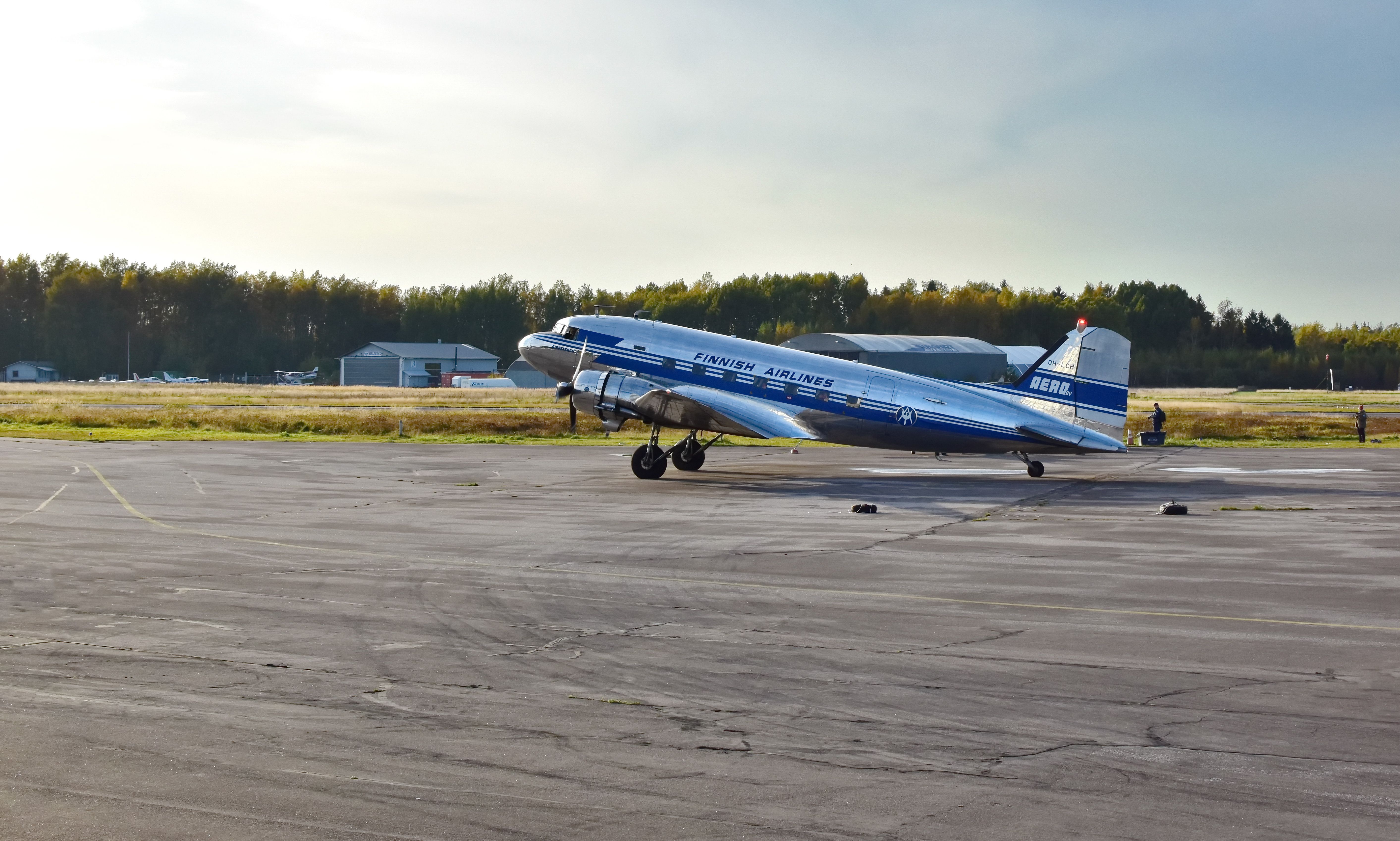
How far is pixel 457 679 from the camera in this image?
10.5 m

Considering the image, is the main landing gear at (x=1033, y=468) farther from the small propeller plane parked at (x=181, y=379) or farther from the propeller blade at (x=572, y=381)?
the small propeller plane parked at (x=181, y=379)

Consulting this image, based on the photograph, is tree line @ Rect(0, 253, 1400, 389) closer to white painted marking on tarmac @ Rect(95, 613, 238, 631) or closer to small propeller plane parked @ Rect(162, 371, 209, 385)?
small propeller plane parked @ Rect(162, 371, 209, 385)

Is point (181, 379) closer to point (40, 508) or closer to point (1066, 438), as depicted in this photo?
point (40, 508)

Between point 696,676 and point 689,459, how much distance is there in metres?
24.3

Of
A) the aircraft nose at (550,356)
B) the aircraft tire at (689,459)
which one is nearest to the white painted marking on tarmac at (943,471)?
the aircraft tire at (689,459)

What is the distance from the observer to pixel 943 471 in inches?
1395

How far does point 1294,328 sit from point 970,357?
7121 cm

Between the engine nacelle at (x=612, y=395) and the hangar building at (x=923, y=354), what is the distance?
78.6 metres

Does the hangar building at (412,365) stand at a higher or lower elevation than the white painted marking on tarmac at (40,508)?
higher

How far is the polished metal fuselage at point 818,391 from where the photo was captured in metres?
31.4

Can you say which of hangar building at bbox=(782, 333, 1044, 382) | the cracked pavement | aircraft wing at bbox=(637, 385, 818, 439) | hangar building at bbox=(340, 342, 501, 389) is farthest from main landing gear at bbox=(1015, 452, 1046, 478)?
hangar building at bbox=(340, 342, 501, 389)

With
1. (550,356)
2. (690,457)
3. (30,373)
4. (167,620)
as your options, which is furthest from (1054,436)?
(30,373)

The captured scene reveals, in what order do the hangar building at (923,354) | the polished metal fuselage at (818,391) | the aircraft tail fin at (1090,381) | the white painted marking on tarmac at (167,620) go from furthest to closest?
the hangar building at (923,354), the polished metal fuselage at (818,391), the aircraft tail fin at (1090,381), the white painted marking on tarmac at (167,620)

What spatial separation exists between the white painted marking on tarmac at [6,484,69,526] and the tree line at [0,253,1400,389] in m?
117
